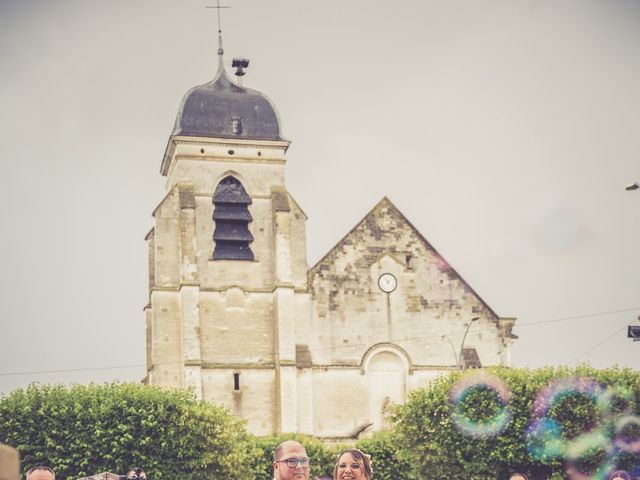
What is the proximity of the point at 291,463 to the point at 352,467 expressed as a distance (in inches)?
21.8

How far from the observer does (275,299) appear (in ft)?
171

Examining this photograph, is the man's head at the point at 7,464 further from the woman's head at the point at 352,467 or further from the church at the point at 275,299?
the church at the point at 275,299

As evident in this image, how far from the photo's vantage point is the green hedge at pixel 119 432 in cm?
3753

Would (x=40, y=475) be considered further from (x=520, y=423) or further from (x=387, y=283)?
(x=387, y=283)

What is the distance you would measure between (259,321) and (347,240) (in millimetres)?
5222

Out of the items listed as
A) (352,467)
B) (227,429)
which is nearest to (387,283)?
(227,429)

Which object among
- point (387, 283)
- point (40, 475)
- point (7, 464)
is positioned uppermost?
point (387, 283)

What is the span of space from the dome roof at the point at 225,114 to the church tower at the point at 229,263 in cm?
4

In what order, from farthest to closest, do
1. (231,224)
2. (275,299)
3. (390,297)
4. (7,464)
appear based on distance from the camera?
1. (390,297)
2. (231,224)
3. (275,299)
4. (7,464)

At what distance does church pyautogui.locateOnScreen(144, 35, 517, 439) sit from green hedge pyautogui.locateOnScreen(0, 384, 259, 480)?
1009 cm

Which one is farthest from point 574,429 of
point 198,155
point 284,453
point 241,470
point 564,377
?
point 284,453

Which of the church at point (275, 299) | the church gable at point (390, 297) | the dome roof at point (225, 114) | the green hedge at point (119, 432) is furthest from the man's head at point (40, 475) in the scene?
the dome roof at point (225, 114)

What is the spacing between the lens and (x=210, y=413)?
39969mm

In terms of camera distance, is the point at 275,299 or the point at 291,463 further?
the point at 275,299
